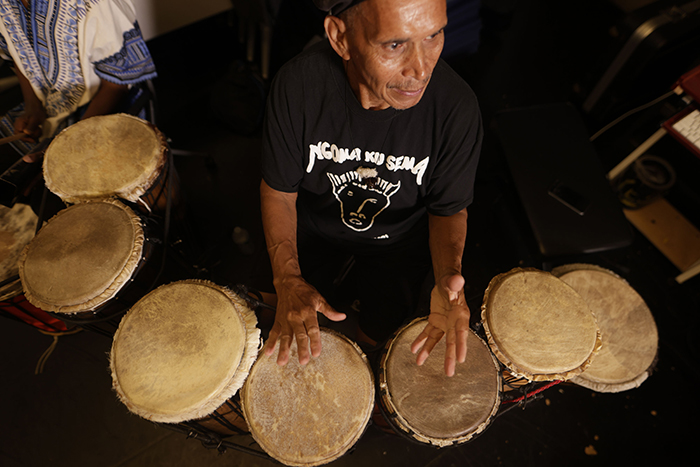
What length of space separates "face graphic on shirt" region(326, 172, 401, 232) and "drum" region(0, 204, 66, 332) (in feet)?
4.58

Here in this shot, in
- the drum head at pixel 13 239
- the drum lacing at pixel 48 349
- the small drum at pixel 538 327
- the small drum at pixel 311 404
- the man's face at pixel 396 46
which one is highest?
the man's face at pixel 396 46

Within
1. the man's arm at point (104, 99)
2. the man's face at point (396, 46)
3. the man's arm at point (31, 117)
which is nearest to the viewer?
the man's face at point (396, 46)

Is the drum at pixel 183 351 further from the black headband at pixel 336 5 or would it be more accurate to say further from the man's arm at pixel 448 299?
the black headband at pixel 336 5

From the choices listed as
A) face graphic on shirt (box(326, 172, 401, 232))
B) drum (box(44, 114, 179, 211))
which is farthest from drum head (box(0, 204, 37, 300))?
face graphic on shirt (box(326, 172, 401, 232))

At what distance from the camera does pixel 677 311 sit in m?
2.28

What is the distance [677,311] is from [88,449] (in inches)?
139

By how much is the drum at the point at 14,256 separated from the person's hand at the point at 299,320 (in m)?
1.15

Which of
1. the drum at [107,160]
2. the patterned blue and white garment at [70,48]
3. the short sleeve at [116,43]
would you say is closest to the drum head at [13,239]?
the drum at [107,160]

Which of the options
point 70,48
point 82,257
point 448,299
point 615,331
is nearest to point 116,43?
point 70,48

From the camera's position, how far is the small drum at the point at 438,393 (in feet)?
4.14

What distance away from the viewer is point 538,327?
136cm

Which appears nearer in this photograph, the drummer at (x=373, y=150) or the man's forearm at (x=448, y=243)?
the drummer at (x=373, y=150)

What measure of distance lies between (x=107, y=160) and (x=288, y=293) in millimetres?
1026

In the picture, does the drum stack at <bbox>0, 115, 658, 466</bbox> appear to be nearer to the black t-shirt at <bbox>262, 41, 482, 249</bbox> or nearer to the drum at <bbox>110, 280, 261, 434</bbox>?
the drum at <bbox>110, 280, 261, 434</bbox>
